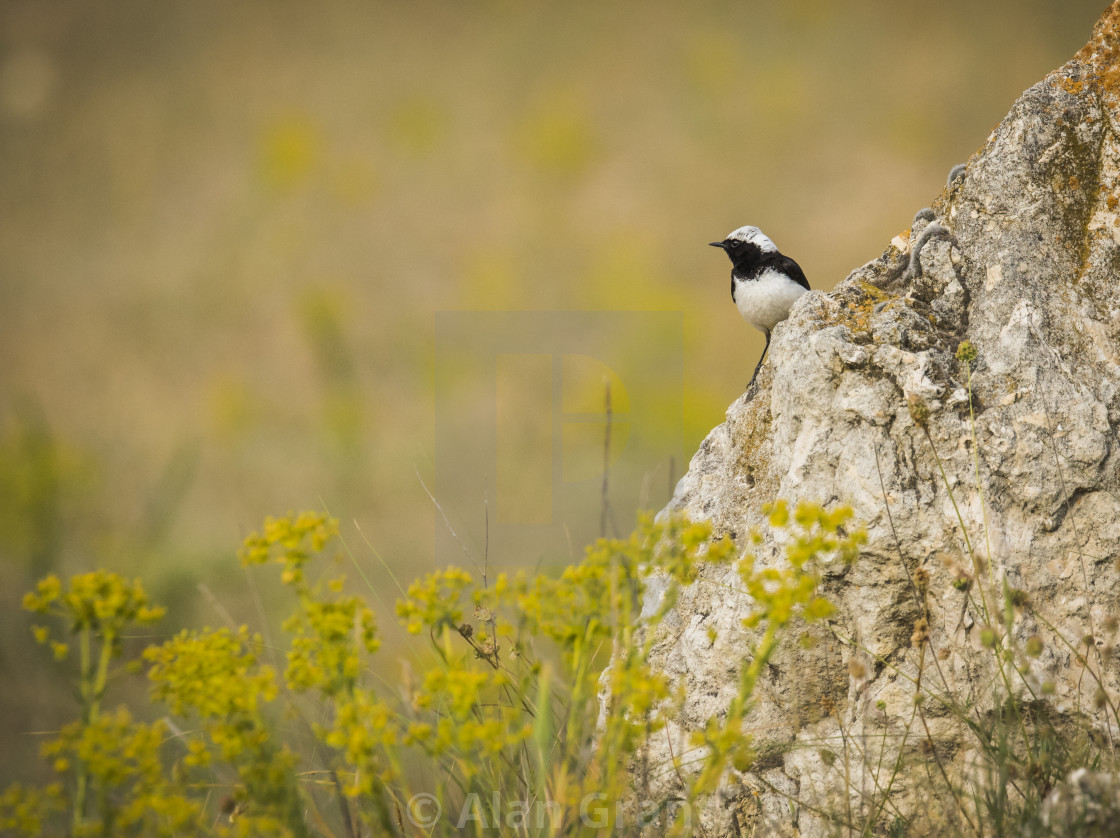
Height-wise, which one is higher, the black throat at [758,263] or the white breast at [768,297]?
the black throat at [758,263]

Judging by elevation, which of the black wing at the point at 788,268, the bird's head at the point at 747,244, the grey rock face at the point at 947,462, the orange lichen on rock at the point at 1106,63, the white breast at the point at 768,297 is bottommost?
the grey rock face at the point at 947,462

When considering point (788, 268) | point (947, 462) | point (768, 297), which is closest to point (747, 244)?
point (788, 268)

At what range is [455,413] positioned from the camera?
11656mm

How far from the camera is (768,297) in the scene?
10.7 ft

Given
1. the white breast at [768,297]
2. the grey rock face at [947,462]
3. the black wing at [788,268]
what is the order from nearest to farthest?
the grey rock face at [947,462]
the white breast at [768,297]
the black wing at [788,268]

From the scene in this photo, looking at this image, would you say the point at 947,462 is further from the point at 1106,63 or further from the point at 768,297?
the point at 1106,63

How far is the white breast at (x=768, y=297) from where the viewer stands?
10.5 ft

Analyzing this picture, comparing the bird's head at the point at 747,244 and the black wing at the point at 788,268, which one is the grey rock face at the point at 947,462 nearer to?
the black wing at the point at 788,268

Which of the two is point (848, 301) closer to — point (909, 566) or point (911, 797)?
point (909, 566)

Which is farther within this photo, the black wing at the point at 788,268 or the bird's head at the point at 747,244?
the bird's head at the point at 747,244

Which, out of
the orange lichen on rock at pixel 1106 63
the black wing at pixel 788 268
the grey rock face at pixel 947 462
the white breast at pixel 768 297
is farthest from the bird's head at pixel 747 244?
the orange lichen on rock at pixel 1106 63

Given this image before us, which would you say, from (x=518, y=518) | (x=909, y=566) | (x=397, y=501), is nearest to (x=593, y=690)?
(x=909, y=566)

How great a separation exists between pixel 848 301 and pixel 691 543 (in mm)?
1428

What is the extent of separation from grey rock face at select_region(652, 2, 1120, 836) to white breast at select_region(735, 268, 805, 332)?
627mm
